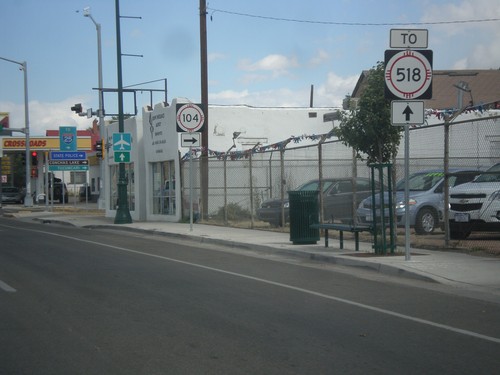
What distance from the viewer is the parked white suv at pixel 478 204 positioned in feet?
45.5

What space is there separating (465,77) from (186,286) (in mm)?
47223

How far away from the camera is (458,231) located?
14.9 m

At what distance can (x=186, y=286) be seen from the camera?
34.7 feet

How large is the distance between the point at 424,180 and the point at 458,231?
2775 mm

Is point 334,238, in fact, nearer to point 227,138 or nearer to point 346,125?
point 346,125

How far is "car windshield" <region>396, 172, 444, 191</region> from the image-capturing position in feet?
56.2

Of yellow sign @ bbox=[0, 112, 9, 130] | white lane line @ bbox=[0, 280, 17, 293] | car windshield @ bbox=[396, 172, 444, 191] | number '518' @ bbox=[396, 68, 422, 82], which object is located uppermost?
yellow sign @ bbox=[0, 112, 9, 130]

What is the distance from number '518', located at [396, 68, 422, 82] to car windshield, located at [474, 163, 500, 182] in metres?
3.06

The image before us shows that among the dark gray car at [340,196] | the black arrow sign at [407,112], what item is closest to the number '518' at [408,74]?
the black arrow sign at [407,112]

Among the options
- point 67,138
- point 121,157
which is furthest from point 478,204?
point 67,138

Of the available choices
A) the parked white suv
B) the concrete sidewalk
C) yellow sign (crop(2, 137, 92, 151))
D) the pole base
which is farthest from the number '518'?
yellow sign (crop(2, 137, 92, 151))

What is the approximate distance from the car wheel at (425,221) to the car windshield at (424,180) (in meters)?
0.61

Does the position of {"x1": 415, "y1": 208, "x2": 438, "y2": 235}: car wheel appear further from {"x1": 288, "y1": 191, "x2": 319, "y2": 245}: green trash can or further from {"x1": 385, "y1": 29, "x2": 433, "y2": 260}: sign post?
{"x1": 385, "y1": 29, "x2": 433, "y2": 260}: sign post

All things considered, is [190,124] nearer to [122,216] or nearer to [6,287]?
[122,216]
